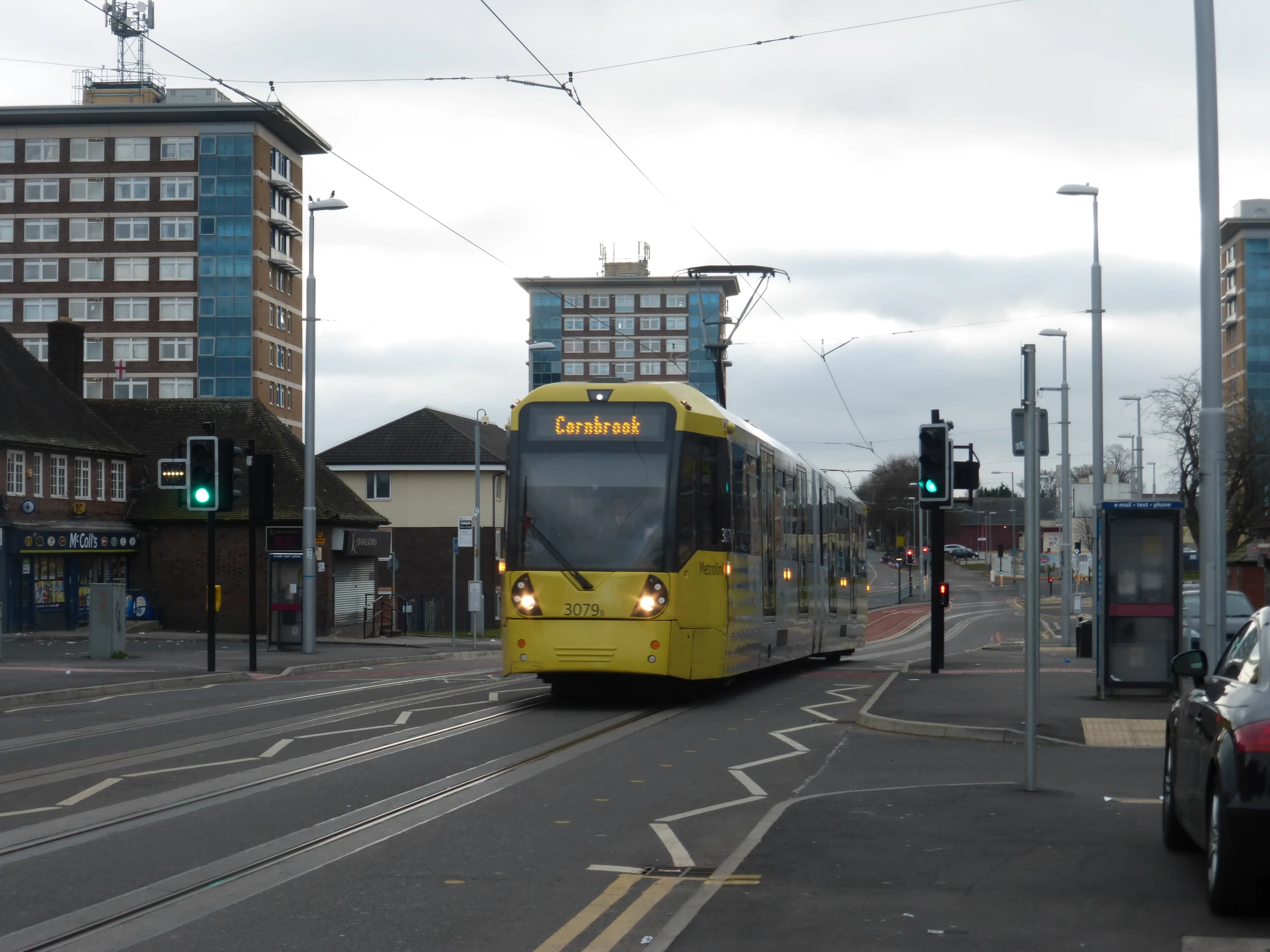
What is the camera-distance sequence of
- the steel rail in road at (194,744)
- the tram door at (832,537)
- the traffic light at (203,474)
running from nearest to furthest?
the steel rail in road at (194,744), the traffic light at (203,474), the tram door at (832,537)

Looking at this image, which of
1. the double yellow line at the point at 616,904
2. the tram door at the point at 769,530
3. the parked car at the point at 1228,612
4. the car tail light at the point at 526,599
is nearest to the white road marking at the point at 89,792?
the double yellow line at the point at 616,904

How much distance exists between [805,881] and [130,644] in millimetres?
30796

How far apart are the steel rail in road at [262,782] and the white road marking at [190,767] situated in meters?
0.71

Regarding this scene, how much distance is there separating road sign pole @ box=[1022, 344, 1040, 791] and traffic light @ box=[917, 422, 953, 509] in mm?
9579

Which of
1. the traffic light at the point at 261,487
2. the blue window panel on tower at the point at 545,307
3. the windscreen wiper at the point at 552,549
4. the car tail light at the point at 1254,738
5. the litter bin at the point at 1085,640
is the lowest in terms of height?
the litter bin at the point at 1085,640

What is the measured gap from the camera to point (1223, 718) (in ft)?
23.0

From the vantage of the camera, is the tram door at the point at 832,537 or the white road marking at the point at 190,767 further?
the tram door at the point at 832,537

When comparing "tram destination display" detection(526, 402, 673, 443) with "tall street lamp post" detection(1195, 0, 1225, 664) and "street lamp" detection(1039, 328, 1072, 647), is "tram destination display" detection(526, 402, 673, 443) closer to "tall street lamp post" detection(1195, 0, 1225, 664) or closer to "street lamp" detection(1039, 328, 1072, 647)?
"tall street lamp post" detection(1195, 0, 1225, 664)

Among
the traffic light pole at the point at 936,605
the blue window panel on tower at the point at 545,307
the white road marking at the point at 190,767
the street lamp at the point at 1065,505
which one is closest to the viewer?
the white road marking at the point at 190,767

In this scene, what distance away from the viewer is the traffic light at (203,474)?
2488cm

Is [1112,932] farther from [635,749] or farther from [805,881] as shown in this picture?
[635,749]

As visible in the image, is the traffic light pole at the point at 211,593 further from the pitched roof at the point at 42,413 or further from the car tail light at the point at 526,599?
the pitched roof at the point at 42,413

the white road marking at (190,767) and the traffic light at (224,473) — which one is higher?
the traffic light at (224,473)

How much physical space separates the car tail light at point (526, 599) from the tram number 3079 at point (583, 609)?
0.33m
